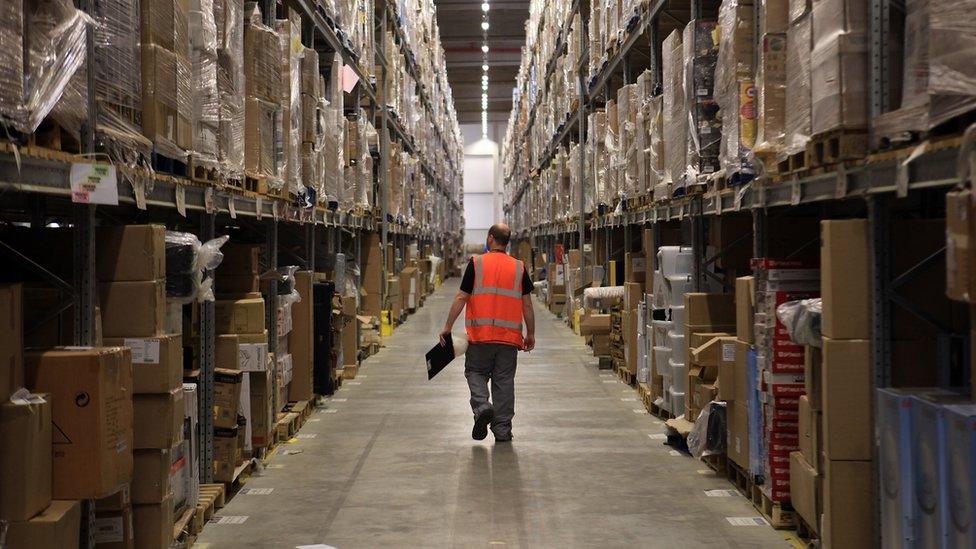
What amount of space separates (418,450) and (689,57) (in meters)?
3.29

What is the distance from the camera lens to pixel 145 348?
3.89m

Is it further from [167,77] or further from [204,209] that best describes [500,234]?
[167,77]

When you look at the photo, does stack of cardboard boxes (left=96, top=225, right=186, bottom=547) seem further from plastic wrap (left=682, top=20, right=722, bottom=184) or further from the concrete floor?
plastic wrap (left=682, top=20, right=722, bottom=184)

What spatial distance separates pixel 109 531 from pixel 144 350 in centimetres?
73

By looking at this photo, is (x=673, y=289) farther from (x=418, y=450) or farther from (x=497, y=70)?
(x=497, y=70)

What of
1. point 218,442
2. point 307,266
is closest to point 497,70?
point 307,266

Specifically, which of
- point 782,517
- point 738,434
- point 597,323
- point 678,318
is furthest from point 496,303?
point 597,323

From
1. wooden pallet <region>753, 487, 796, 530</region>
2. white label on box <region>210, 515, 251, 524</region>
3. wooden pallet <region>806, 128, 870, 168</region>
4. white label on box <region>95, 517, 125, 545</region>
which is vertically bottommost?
white label on box <region>210, 515, 251, 524</region>

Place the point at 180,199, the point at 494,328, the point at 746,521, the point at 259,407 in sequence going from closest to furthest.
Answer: the point at 180,199, the point at 746,521, the point at 259,407, the point at 494,328

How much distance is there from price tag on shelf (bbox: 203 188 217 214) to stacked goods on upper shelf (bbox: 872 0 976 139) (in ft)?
10.7

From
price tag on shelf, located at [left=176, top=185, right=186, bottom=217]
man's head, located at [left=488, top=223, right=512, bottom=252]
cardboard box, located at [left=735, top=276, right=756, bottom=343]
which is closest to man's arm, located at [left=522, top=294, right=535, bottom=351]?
man's head, located at [left=488, top=223, right=512, bottom=252]

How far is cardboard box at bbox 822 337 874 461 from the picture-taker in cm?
377

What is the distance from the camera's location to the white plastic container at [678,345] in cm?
682

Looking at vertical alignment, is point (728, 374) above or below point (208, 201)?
below
